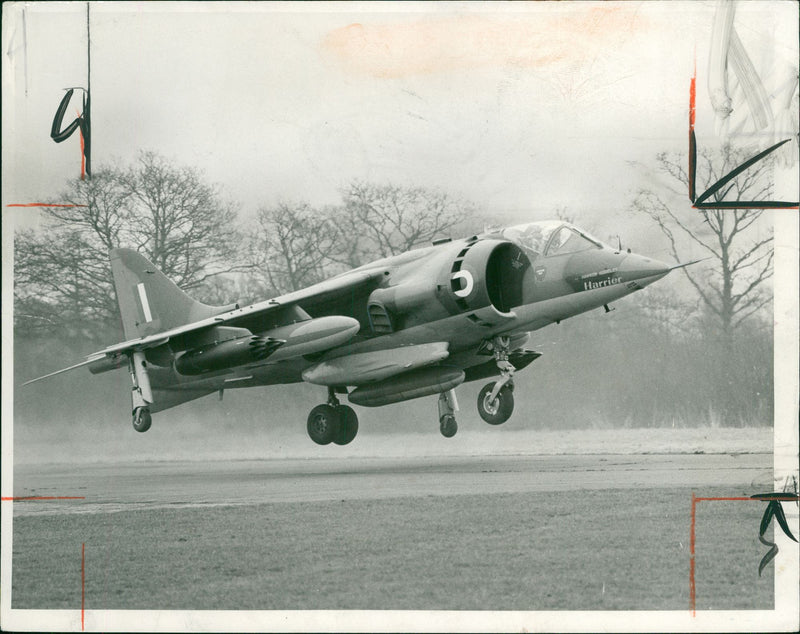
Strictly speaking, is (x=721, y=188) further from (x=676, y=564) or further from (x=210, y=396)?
(x=210, y=396)

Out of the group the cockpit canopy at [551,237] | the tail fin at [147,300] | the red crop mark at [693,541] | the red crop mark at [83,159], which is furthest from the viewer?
the tail fin at [147,300]

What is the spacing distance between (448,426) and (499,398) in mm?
852

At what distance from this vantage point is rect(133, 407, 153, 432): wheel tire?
13672 mm

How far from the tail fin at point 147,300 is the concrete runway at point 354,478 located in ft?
7.55

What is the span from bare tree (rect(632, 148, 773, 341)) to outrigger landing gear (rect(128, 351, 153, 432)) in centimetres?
739

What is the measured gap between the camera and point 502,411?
44.6 feet

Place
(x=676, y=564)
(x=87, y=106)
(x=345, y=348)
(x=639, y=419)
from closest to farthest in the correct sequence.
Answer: (x=676, y=564) → (x=87, y=106) → (x=639, y=419) → (x=345, y=348)

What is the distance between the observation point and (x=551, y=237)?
13.6m

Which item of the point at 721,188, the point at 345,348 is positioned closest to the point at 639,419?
the point at 721,188

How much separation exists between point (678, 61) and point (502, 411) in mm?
5318

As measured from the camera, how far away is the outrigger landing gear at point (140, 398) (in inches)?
536

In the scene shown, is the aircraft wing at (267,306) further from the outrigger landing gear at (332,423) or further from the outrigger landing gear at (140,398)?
the outrigger landing gear at (332,423)

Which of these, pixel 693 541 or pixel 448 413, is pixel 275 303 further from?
pixel 693 541

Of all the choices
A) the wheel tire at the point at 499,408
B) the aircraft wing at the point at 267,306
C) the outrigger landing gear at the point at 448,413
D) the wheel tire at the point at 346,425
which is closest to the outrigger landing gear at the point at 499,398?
the wheel tire at the point at 499,408
